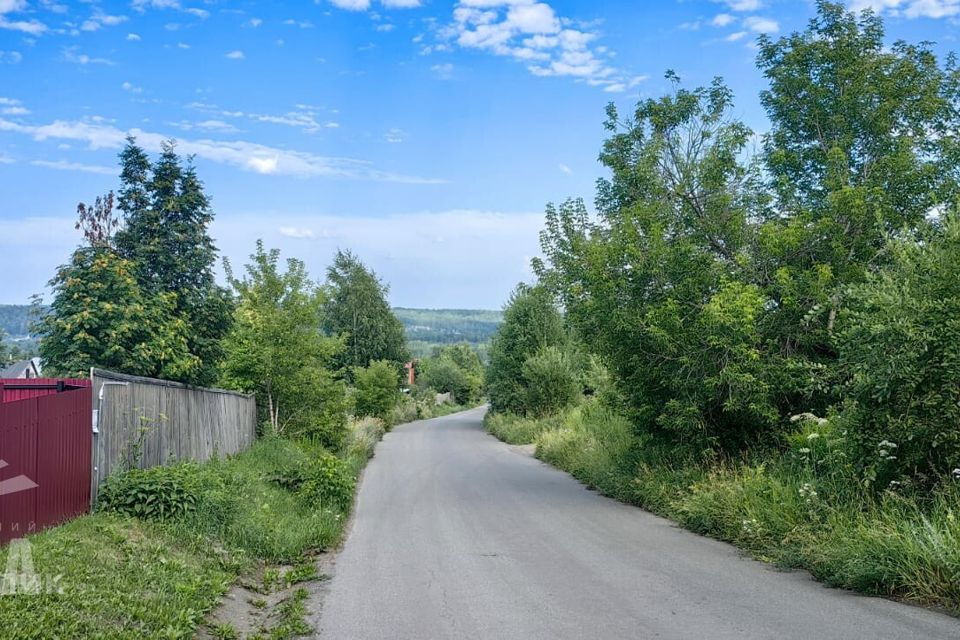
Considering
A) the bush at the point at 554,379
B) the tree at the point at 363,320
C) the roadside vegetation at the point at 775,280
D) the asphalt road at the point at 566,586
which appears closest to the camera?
the asphalt road at the point at 566,586

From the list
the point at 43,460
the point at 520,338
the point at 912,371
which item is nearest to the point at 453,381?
the point at 520,338

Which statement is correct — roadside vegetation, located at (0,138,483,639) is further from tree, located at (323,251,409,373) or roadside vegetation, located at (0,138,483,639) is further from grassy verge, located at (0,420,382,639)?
tree, located at (323,251,409,373)

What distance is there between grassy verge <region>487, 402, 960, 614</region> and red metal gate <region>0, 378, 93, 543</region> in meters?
7.74

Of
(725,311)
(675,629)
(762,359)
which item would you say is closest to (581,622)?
(675,629)

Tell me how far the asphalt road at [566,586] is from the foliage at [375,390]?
27.9 metres

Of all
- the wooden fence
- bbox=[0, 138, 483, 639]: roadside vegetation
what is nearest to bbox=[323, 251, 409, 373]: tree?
bbox=[0, 138, 483, 639]: roadside vegetation

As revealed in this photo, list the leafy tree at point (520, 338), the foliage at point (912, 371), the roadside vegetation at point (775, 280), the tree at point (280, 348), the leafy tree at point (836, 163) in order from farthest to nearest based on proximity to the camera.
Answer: the leafy tree at point (520, 338) < the tree at point (280, 348) < the leafy tree at point (836, 163) < the roadside vegetation at point (775, 280) < the foliage at point (912, 371)

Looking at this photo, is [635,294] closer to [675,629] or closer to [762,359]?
[762,359]

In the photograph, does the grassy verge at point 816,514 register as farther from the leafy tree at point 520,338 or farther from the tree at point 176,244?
the leafy tree at point 520,338

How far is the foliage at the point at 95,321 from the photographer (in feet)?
41.5

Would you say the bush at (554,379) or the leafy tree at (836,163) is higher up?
the leafy tree at (836,163)

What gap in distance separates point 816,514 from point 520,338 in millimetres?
28025

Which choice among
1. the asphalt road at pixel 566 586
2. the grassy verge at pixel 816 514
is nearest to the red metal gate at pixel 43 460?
the asphalt road at pixel 566 586

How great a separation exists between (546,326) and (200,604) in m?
30.7
